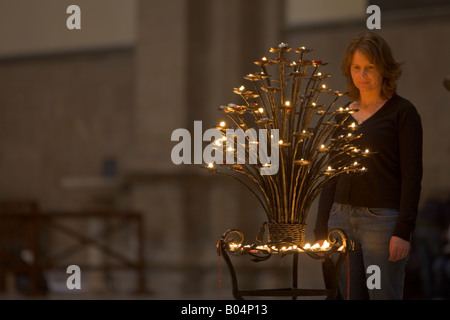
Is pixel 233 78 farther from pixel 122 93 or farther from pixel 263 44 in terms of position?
pixel 122 93

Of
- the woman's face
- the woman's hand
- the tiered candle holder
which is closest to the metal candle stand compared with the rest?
the tiered candle holder

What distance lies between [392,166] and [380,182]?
0.22 ft

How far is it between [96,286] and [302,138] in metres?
6.81

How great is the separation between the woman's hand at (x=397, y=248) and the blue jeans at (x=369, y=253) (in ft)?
0.14

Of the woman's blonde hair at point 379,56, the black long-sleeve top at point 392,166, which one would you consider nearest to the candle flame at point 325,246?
the black long-sleeve top at point 392,166

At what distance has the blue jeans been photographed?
270 centimetres

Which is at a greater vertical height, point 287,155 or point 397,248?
point 287,155

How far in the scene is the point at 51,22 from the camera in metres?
13.2

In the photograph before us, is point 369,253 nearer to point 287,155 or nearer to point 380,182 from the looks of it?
point 380,182

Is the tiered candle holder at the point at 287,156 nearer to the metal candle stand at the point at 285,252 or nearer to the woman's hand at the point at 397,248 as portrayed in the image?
the metal candle stand at the point at 285,252

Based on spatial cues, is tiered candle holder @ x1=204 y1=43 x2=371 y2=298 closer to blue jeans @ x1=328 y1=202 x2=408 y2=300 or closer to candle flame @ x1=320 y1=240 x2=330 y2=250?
candle flame @ x1=320 y1=240 x2=330 y2=250

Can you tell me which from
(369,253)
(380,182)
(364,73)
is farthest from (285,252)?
(364,73)

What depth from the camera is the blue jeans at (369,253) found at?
8.86ft

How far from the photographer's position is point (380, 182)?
274 cm
